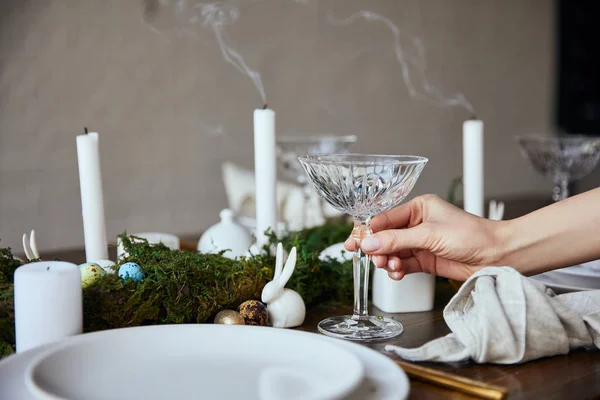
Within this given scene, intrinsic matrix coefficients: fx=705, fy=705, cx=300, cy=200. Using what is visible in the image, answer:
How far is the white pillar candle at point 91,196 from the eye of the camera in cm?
107

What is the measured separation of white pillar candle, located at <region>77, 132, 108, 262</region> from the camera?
107cm

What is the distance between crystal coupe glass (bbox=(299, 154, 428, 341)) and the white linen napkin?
11cm

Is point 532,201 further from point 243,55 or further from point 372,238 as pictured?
point 372,238

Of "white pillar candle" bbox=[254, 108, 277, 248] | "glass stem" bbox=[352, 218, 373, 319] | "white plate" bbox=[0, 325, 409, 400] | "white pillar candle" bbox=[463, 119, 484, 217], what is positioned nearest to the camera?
"white plate" bbox=[0, 325, 409, 400]

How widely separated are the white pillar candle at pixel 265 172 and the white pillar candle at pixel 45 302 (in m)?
0.46

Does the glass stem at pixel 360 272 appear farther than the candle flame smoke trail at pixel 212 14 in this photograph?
No

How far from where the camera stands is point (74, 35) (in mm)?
2801

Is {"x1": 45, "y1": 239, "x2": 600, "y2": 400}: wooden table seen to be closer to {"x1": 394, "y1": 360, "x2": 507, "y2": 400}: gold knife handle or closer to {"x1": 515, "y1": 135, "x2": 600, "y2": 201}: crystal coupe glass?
{"x1": 394, "y1": 360, "x2": 507, "y2": 400}: gold knife handle

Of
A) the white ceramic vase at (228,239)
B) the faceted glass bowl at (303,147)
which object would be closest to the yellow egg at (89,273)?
the white ceramic vase at (228,239)

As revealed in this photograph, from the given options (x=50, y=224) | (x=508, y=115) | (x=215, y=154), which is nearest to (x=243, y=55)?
(x=215, y=154)

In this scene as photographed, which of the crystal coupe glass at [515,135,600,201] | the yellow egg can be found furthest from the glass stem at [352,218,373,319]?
the crystal coupe glass at [515,135,600,201]

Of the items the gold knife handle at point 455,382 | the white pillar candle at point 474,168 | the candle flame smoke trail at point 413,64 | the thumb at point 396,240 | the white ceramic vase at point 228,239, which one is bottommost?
the gold knife handle at point 455,382

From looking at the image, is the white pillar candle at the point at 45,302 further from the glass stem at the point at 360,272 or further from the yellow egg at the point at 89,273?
the glass stem at the point at 360,272

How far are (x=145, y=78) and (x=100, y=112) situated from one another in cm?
25
